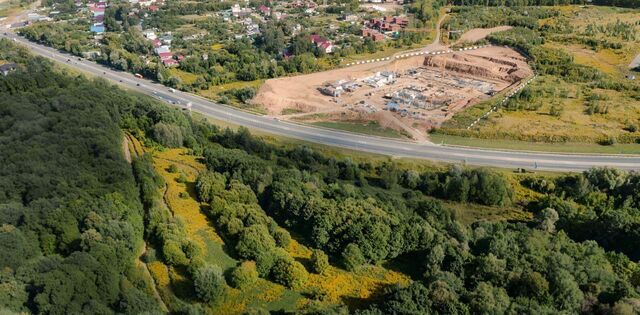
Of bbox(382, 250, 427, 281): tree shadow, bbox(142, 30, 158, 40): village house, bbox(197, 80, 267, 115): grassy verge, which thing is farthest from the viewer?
bbox(142, 30, 158, 40): village house

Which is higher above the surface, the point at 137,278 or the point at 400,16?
the point at 400,16

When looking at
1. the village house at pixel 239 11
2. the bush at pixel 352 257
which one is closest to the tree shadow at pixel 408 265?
the bush at pixel 352 257

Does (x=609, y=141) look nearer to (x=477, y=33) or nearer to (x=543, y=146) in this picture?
(x=543, y=146)

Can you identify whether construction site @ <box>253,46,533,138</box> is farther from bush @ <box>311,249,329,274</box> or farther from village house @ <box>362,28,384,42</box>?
bush @ <box>311,249,329,274</box>

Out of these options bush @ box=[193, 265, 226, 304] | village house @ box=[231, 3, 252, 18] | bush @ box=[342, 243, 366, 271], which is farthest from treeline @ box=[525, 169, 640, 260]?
village house @ box=[231, 3, 252, 18]

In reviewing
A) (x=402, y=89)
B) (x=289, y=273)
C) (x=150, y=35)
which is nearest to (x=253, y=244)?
(x=289, y=273)

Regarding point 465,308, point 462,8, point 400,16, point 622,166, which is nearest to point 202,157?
point 465,308

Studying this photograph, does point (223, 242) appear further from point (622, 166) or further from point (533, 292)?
point (622, 166)
